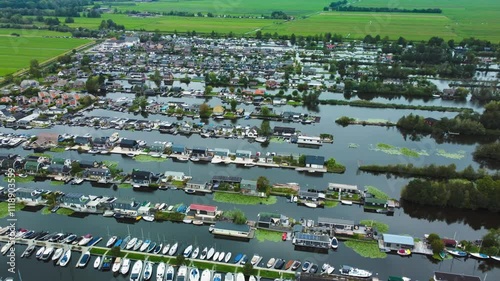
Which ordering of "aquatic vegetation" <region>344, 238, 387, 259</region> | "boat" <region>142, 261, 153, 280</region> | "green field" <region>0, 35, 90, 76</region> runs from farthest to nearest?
"green field" <region>0, 35, 90, 76</region>
"aquatic vegetation" <region>344, 238, 387, 259</region>
"boat" <region>142, 261, 153, 280</region>

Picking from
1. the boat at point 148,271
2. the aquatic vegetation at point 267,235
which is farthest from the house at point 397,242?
the boat at point 148,271

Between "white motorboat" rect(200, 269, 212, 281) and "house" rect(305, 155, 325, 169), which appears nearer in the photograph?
"white motorboat" rect(200, 269, 212, 281)

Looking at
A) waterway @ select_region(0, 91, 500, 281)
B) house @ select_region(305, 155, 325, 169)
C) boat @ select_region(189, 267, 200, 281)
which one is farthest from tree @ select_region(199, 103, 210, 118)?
boat @ select_region(189, 267, 200, 281)

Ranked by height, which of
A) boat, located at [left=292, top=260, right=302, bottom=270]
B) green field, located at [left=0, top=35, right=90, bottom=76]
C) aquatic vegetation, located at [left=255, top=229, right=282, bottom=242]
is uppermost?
green field, located at [left=0, top=35, right=90, bottom=76]

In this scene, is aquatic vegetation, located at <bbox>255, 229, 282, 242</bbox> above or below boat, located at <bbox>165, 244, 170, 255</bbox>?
above

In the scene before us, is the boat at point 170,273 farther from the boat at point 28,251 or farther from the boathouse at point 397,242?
the boathouse at point 397,242

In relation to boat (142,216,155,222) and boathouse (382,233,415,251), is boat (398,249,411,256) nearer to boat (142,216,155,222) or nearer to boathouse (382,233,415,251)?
boathouse (382,233,415,251)

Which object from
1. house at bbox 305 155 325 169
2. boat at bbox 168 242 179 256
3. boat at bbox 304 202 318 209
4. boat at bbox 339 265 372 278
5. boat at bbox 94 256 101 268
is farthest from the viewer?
house at bbox 305 155 325 169
